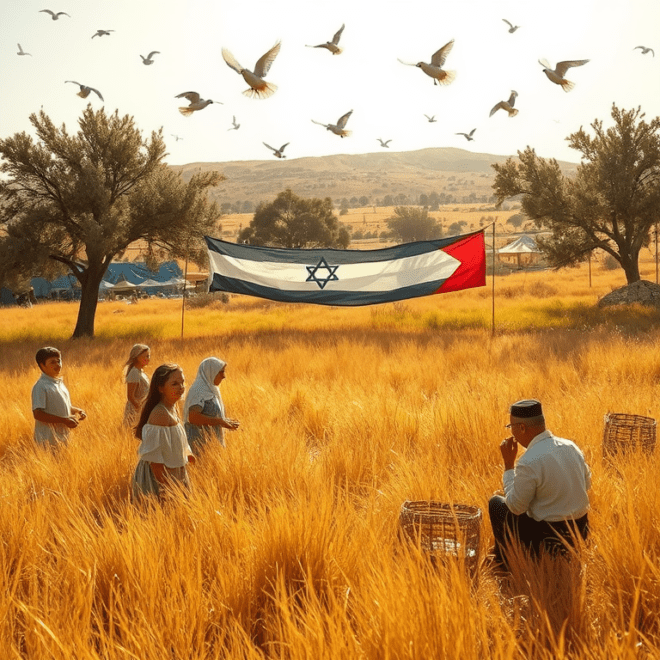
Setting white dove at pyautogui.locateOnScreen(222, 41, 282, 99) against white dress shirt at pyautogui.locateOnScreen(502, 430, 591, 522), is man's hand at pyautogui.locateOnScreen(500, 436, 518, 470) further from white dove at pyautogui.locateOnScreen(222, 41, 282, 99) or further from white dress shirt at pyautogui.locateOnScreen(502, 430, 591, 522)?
white dove at pyautogui.locateOnScreen(222, 41, 282, 99)

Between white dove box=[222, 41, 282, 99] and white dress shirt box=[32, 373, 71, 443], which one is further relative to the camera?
white dove box=[222, 41, 282, 99]

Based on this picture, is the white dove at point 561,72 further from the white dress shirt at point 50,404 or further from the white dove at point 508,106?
the white dress shirt at point 50,404

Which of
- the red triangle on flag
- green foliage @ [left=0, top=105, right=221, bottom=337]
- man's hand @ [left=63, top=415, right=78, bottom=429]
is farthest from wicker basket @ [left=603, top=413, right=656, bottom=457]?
green foliage @ [left=0, top=105, right=221, bottom=337]

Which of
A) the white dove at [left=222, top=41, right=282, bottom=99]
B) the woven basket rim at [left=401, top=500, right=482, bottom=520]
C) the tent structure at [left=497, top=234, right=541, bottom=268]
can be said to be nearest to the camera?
the woven basket rim at [left=401, top=500, right=482, bottom=520]

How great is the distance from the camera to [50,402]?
6.12 m

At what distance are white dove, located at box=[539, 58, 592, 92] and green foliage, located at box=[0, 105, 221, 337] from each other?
13.2 meters

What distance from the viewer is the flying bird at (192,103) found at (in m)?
12.0

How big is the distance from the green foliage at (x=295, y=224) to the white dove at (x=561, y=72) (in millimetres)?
39823

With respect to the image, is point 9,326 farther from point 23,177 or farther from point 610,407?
point 610,407

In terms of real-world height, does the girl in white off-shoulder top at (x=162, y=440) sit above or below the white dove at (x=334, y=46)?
below

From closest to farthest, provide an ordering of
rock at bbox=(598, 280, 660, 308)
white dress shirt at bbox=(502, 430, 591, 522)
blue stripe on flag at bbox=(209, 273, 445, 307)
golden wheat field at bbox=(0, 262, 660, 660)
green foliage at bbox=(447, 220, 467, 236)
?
golden wheat field at bbox=(0, 262, 660, 660) < white dress shirt at bbox=(502, 430, 591, 522) < blue stripe on flag at bbox=(209, 273, 445, 307) < rock at bbox=(598, 280, 660, 308) < green foliage at bbox=(447, 220, 467, 236)

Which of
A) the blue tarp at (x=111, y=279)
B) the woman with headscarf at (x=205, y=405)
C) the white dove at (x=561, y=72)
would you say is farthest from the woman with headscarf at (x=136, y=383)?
the blue tarp at (x=111, y=279)

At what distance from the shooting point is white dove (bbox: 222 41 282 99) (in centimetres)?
1026

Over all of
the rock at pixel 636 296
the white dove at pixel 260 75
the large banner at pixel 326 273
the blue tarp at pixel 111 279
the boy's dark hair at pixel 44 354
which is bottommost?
the boy's dark hair at pixel 44 354
